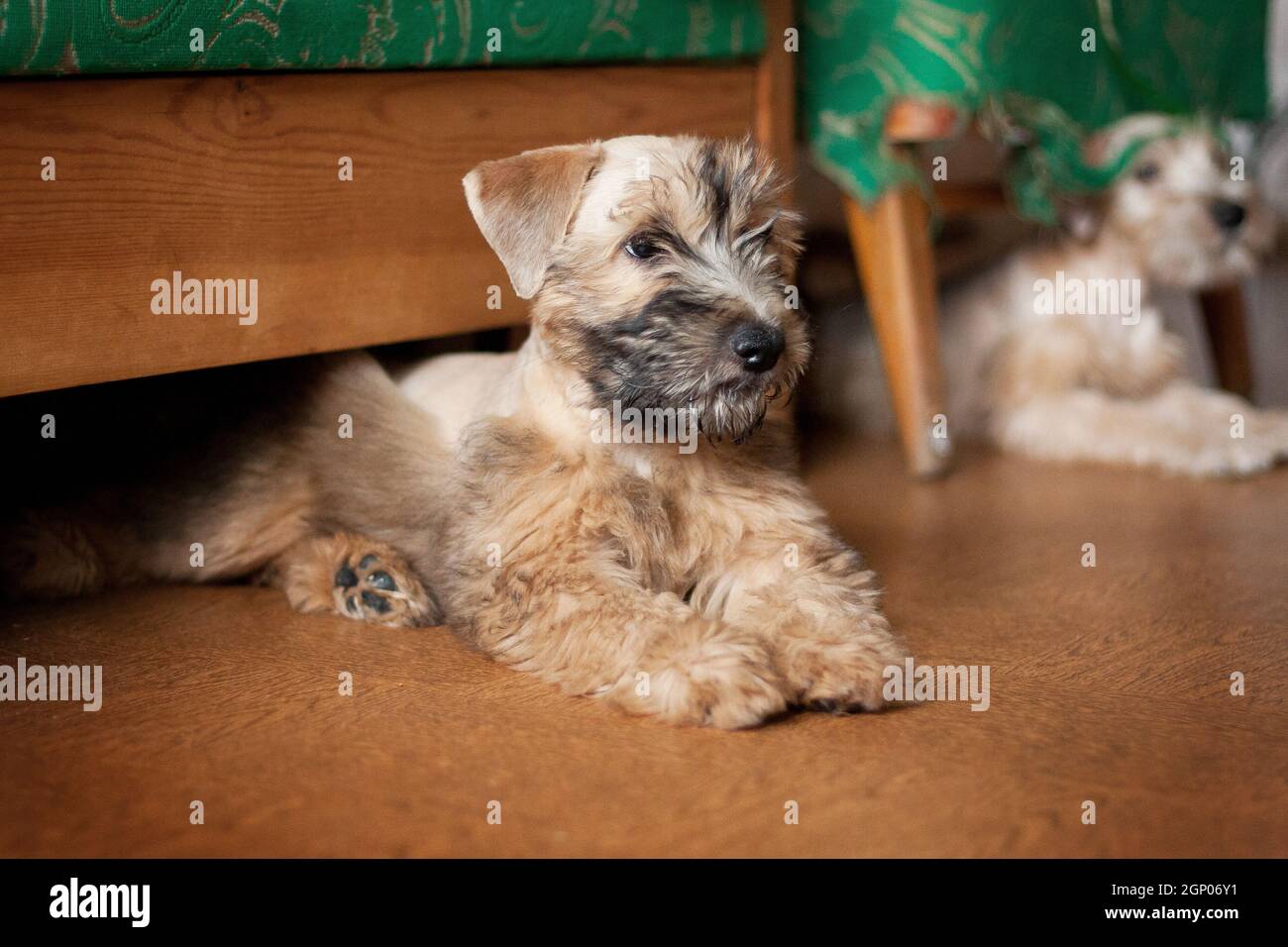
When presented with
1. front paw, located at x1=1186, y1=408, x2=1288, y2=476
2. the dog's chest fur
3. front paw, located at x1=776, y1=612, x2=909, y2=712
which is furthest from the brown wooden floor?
front paw, located at x1=1186, y1=408, x2=1288, y2=476

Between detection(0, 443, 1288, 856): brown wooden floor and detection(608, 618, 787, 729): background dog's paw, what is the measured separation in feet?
0.11

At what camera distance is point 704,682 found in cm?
182

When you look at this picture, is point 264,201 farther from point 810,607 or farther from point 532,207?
point 810,607

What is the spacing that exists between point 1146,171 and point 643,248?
8.52ft

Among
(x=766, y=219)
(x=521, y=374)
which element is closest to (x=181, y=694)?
(x=521, y=374)

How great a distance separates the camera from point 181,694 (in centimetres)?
199

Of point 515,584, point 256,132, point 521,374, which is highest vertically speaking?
point 256,132

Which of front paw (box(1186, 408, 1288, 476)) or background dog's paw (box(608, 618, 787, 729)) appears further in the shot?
front paw (box(1186, 408, 1288, 476))

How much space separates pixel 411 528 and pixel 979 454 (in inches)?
89.3

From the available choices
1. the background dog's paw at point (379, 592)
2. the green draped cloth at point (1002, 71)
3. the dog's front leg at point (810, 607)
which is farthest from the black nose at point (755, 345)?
the green draped cloth at point (1002, 71)

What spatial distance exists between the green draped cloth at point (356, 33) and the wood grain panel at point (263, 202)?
0.18 feet

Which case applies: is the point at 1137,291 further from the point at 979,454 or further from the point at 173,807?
the point at 173,807

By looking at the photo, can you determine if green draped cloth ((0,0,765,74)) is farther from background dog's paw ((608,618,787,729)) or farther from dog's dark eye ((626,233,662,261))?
background dog's paw ((608,618,787,729))

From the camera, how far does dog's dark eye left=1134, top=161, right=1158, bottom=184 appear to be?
4.02 m
